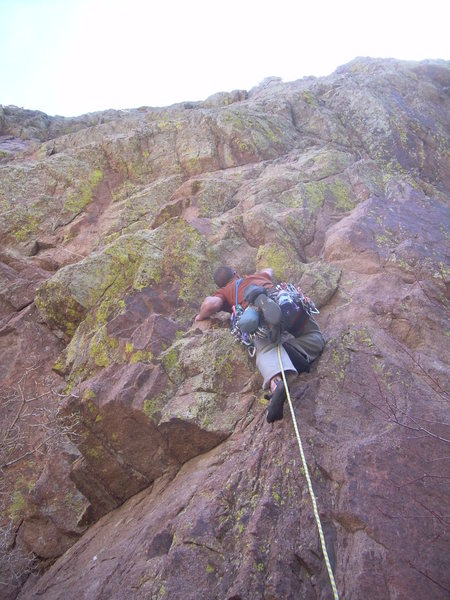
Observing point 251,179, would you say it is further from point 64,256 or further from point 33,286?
point 33,286

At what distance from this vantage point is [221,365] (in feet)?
22.8

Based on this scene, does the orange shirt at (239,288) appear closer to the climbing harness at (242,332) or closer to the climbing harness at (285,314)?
the climbing harness at (242,332)

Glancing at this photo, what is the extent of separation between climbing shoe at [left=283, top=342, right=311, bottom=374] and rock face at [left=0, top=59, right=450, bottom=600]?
162 millimetres

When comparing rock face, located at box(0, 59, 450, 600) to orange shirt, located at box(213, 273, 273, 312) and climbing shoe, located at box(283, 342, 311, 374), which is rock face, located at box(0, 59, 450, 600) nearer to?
climbing shoe, located at box(283, 342, 311, 374)

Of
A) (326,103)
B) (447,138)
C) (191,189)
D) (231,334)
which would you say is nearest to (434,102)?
(447,138)

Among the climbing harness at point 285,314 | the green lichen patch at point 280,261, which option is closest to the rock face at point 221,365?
the green lichen patch at point 280,261

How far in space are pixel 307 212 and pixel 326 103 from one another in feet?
21.3

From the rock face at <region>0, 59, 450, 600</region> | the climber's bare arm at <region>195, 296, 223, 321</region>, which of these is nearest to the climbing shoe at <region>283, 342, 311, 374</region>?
the rock face at <region>0, 59, 450, 600</region>

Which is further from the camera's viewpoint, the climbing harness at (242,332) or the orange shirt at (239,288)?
the orange shirt at (239,288)

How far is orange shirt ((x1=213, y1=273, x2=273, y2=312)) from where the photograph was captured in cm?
740

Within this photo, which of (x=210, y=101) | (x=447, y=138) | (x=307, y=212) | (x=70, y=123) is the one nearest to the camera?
(x=307, y=212)

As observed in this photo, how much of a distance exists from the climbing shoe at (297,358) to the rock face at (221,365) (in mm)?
162

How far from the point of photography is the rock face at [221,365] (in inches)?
191

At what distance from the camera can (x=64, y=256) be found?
11.2m
